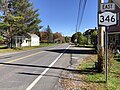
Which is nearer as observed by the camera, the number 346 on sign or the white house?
the number 346 on sign

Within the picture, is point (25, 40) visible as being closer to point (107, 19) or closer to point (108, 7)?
point (108, 7)

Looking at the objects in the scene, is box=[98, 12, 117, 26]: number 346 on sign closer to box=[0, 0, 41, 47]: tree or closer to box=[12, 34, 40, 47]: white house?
box=[0, 0, 41, 47]: tree

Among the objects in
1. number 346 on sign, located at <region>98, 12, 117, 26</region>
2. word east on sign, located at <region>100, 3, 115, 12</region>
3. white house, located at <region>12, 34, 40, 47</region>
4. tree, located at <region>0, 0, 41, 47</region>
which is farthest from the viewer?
white house, located at <region>12, 34, 40, 47</region>

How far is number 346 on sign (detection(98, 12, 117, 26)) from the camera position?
369 inches

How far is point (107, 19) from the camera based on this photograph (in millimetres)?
9484

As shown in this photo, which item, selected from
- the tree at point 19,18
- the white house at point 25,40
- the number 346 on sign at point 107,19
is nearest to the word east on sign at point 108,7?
the number 346 on sign at point 107,19

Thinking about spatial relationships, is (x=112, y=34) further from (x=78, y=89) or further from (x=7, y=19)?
(x=78, y=89)

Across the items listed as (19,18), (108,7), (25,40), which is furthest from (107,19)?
(25,40)

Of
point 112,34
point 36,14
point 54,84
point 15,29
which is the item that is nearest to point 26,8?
point 36,14

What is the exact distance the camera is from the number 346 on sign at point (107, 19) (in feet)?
30.8

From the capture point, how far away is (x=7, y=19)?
4488 cm

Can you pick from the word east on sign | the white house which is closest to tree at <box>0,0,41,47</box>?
the white house

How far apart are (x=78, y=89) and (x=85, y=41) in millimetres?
71181

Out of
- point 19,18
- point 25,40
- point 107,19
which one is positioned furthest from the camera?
point 25,40
